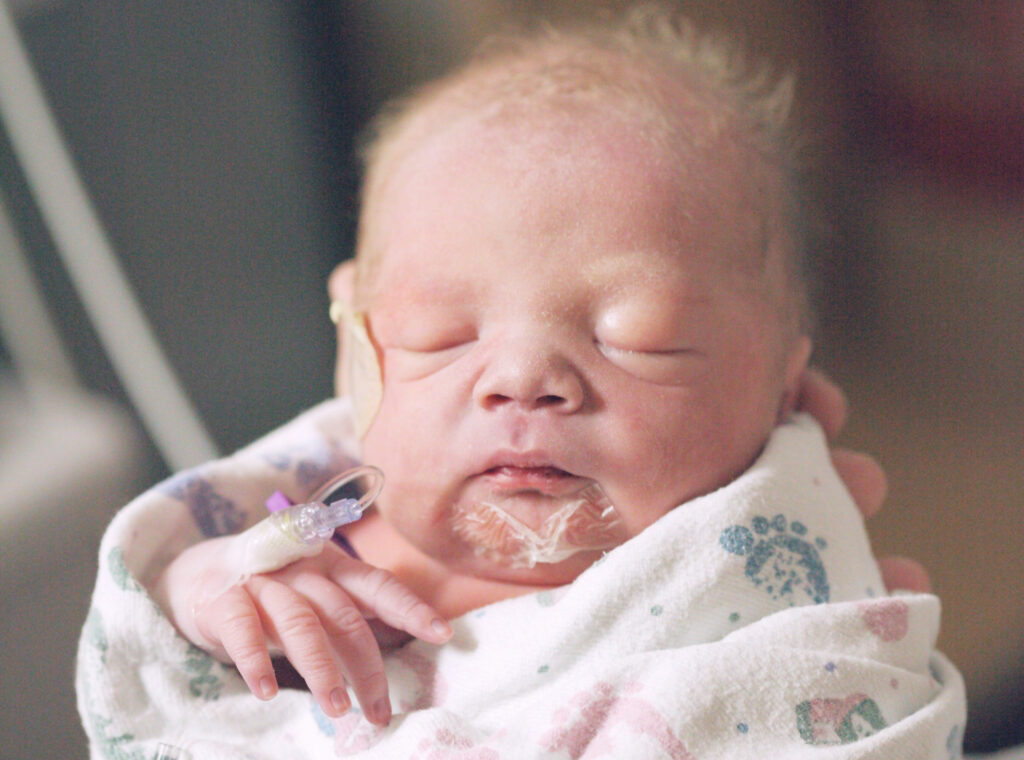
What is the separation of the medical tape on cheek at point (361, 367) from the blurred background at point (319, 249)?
0.54 m

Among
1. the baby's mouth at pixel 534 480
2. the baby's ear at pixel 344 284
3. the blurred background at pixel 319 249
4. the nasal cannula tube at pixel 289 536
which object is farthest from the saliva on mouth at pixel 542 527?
the blurred background at pixel 319 249

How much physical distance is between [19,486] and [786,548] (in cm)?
111

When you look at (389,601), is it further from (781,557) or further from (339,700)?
(781,557)

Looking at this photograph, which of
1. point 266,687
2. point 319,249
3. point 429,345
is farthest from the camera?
point 319,249

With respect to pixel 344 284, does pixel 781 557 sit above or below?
below

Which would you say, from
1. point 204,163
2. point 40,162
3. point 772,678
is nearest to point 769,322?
point 772,678

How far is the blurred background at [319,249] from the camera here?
1137 mm

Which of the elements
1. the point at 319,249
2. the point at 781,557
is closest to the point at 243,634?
the point at 781,557

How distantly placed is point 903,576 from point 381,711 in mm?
635

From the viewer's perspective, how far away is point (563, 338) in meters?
0.79

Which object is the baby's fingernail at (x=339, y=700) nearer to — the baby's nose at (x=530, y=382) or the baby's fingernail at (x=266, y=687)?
the baby's fingernail at (x=266, y=687)

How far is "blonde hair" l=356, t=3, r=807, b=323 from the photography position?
0.91 metres

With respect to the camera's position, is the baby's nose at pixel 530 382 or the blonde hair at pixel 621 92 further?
the blonde hair at pixel 621 92

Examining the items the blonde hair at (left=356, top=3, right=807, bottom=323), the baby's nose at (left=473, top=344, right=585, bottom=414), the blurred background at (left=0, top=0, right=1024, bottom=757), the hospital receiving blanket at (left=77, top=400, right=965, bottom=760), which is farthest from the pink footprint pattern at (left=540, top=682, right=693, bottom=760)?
the blurred background at (left=0, top=0, right=1024, bottom=757)
